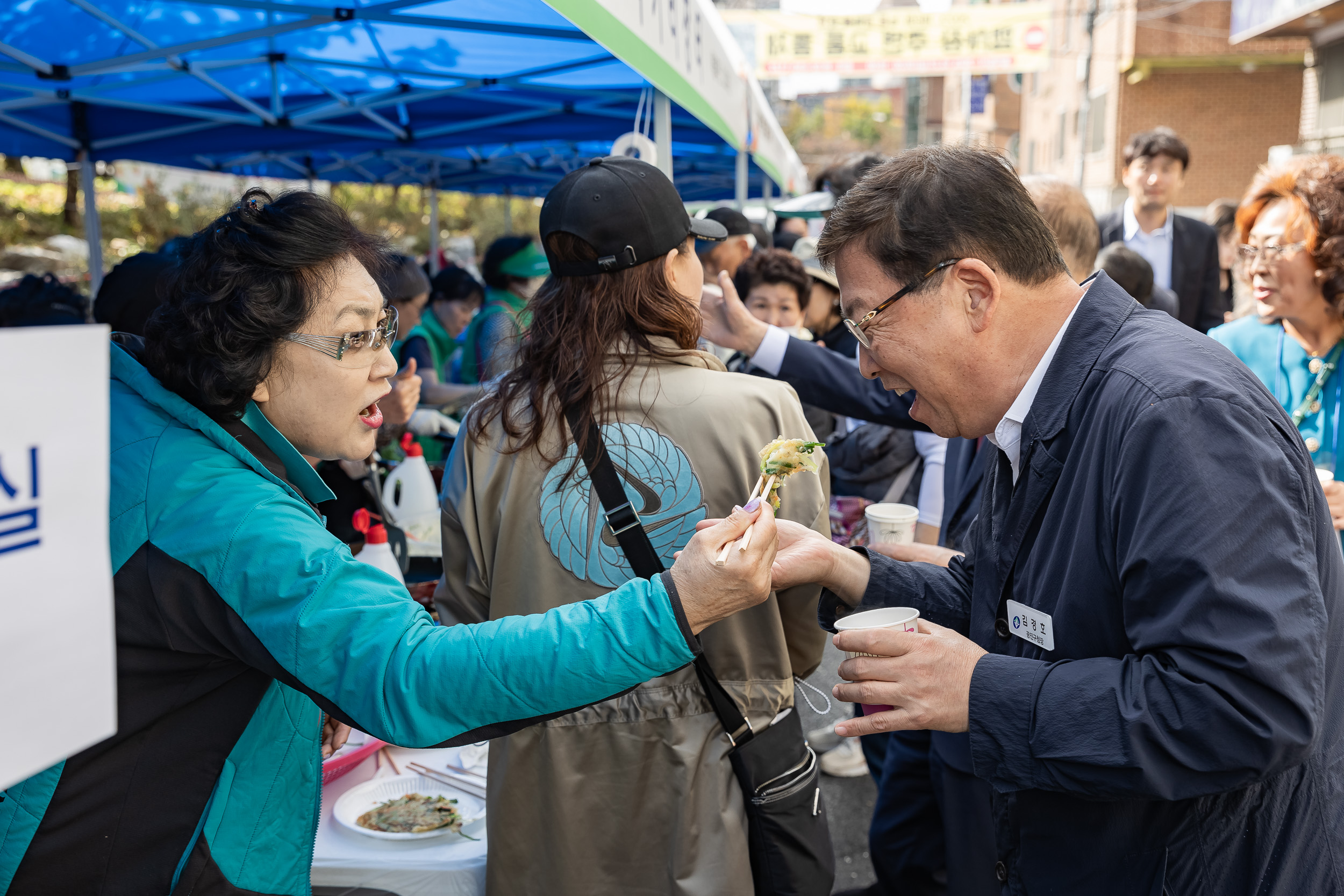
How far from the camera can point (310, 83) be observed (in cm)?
631

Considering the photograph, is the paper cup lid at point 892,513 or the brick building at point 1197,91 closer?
the paper cup lid at point 892,513

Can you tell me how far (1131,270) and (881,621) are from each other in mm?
3090

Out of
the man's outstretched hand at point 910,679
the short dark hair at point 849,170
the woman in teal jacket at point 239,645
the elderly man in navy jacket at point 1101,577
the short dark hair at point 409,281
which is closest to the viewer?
the elderly man in navy jacket at point 1101,577

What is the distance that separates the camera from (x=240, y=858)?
1465mm

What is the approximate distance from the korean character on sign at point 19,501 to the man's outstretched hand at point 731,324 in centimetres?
240

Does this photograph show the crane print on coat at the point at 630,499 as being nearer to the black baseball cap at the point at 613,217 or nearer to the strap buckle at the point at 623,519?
the strap buckle at the point at 623,519

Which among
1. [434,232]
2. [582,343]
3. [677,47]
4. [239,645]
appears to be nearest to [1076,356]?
[582,343]

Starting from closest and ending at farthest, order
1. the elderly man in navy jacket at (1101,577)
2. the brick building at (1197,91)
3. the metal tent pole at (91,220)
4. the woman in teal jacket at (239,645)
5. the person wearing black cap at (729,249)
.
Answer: the elderly man in navy jacket at (1101,577) → the woman in teal jacket at (239,645) → the person wearing black cap at (729,249) → the metal tent pole at (91,220) → the brick building at (1197,91)

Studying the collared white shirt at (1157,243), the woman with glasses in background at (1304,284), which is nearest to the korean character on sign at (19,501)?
the woman with glasses in background at (1304,284)

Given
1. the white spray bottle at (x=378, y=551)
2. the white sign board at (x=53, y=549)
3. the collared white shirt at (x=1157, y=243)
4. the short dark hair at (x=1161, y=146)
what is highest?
the short dark hair at (x=1161, y=146)

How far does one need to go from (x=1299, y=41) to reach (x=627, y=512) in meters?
25.6

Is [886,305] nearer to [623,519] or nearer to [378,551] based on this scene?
[623,519]

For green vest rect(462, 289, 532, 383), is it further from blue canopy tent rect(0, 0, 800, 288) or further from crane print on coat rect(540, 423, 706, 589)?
crane print on coat rect(540, 423, 706, 589)

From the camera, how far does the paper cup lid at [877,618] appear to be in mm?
1601
